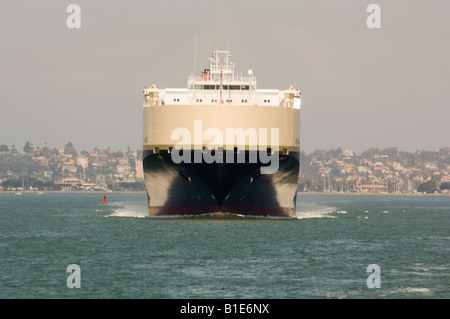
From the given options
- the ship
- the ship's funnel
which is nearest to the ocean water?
the ship

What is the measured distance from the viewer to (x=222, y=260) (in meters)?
37.2

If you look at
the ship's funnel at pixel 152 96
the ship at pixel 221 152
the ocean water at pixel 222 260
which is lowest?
the ocean water at pixel 222 260

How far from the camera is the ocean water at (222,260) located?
96.9ft

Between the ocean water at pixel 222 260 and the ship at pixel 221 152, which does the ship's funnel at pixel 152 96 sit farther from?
the ocean water at pixel 222 260

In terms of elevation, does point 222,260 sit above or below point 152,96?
below

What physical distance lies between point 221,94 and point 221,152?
7.30 meters

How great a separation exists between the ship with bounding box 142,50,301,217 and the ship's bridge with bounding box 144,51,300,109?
0.07 meters

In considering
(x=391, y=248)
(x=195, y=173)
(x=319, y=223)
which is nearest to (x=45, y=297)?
(x=391, y=248)

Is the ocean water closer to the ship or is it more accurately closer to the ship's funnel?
the ship

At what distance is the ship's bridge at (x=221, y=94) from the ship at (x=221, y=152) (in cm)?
7

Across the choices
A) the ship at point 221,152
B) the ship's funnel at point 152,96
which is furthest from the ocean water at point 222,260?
the ship's funnel at point 152,96

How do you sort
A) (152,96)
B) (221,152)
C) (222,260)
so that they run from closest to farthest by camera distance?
(222,260)
(221,152)
(152,96)

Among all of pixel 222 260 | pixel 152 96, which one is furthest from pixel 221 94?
pixel 222 260

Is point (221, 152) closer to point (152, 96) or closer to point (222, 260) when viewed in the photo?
point (152, 96)
